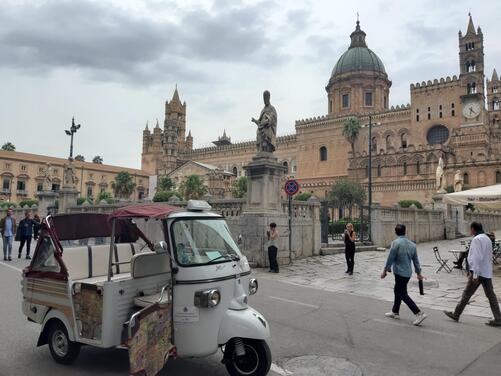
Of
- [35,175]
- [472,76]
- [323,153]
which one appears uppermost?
[472,76]

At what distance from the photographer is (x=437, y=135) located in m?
Answer: 64.8

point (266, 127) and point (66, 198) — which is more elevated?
point (266, 127)

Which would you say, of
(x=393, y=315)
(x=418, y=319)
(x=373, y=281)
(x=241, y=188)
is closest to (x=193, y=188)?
(x=241, y=188)

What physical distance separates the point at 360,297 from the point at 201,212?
5957 mm

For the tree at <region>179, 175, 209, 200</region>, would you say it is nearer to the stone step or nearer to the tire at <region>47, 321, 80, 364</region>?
the stone step

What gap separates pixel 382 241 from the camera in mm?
20516

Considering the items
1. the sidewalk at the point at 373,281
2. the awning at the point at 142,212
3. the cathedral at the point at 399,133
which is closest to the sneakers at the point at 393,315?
the sidewalk at the point at 373,281

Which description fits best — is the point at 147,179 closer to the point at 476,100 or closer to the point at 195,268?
the point at 476,100

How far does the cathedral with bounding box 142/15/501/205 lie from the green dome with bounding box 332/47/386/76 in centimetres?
19

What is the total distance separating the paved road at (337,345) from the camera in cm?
473

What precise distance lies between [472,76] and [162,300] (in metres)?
73.7

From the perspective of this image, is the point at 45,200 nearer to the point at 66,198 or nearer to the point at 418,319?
the point at 66,198

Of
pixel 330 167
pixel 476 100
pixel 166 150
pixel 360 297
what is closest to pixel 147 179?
pixel 166 150

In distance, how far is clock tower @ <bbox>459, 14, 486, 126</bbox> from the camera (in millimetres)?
61344
